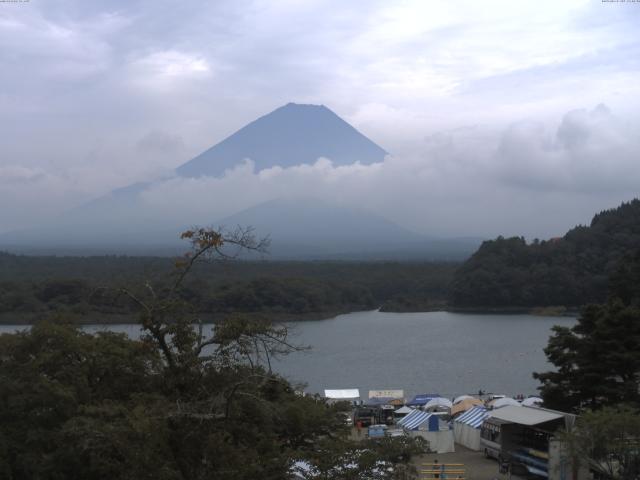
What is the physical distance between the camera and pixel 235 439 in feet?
15.0

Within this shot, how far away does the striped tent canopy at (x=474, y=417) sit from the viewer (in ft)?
34.7

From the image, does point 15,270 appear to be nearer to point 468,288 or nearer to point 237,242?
point 468,288

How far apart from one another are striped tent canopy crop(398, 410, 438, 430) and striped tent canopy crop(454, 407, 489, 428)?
48 cm

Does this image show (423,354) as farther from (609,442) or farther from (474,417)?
(609,442)

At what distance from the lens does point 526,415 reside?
29.0 ft

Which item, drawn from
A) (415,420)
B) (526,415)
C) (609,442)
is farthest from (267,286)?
(609,442)

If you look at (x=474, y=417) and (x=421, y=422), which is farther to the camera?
(x=421, y=422)

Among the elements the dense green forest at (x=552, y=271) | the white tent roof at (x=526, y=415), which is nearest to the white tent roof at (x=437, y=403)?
the white tent roof at (x=526, y=415)

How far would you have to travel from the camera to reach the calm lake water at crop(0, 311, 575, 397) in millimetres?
19938

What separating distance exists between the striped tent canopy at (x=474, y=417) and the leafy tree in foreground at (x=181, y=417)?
17.7 feet

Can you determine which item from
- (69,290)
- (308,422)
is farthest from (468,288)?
(308,422)

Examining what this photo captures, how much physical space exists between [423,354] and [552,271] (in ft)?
60.8

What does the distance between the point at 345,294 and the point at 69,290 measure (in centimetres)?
1582

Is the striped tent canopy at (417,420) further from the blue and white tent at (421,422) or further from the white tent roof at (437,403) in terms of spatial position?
the white tent roof at (437,403)
